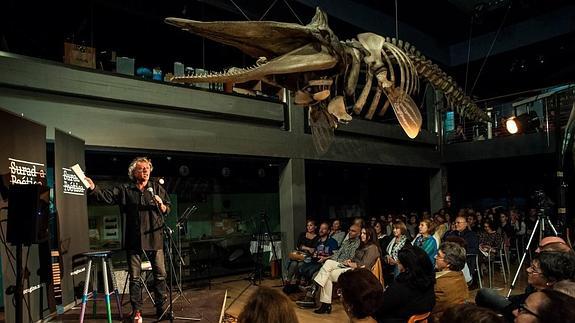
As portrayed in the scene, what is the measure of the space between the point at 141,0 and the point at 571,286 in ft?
23.6

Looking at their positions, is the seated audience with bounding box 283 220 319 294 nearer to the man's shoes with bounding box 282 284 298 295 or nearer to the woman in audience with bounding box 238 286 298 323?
the man's shoes with bounding box 282 284 298 295

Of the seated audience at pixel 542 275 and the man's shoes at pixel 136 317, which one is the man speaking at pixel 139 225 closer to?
the man's shoes at pixel 136 317

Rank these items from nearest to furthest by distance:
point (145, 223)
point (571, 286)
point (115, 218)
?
point (571, 286)
point (145, 223)
point (115, 218)

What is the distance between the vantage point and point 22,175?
3.37 meters

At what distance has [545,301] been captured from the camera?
151cm

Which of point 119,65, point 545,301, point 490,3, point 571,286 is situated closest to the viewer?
point 545,301

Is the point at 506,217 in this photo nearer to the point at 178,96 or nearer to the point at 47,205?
the point at 178,96

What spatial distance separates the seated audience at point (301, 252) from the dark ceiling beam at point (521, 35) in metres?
6.99

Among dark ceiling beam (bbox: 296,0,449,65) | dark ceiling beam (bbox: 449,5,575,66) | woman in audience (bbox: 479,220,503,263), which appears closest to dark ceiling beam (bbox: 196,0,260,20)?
dark ceiling beam (bbox: 296,0,449,65)

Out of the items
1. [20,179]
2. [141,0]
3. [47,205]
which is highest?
[141,0]

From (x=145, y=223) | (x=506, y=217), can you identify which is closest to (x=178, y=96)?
(x=145, y=223)

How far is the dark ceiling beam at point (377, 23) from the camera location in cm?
825

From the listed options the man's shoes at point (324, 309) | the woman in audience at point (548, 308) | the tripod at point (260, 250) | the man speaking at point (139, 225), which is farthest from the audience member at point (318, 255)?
the woman in audience at point (548, 308)

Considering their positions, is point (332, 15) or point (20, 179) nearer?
point (20, 179)
